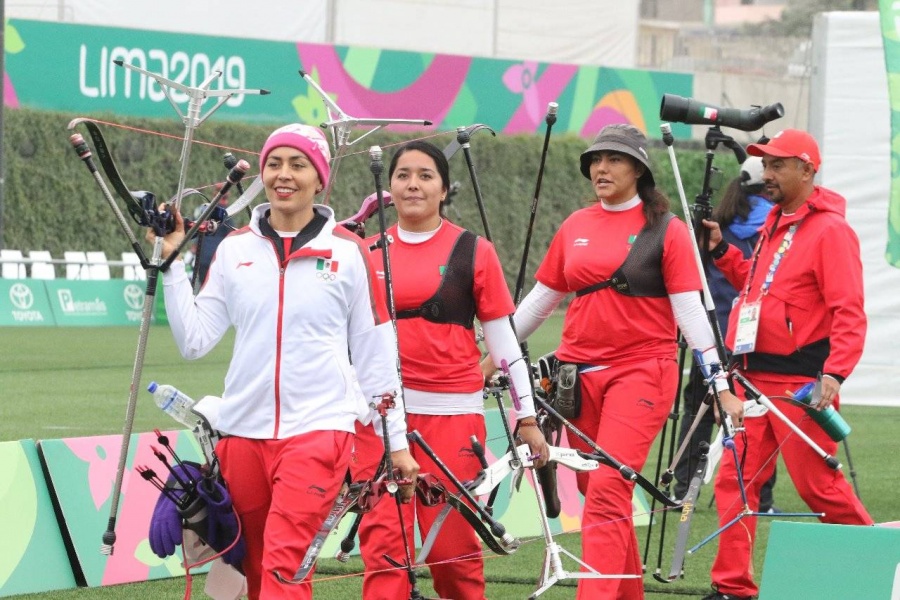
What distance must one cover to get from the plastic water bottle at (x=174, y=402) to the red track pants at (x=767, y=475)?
261 centimetres

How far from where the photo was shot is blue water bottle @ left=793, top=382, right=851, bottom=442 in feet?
22.5

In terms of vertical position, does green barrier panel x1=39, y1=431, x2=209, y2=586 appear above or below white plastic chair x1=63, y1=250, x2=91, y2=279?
above

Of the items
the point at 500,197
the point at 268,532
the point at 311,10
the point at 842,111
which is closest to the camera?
the point at 268,532

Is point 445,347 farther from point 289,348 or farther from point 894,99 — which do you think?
point 894,99

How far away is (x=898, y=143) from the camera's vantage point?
8.83m

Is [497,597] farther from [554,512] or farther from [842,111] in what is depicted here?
[842,111]

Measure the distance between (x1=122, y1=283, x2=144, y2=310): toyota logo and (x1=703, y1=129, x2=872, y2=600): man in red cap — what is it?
54.3 feet

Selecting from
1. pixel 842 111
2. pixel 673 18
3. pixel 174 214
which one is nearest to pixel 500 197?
pixel 842 111

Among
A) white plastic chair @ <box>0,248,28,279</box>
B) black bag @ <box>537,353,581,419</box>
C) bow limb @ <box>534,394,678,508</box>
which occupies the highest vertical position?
black bag @ <box>537,353,581,419</box>

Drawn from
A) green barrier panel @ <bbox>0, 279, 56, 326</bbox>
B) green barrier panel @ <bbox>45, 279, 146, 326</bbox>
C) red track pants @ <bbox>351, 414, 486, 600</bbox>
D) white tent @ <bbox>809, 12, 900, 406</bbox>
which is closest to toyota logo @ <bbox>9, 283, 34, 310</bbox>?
green barrier panel @ <bbox>0, 279, 56, 326</bbox>

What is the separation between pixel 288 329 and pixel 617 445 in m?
1.84

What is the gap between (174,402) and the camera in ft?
16.9

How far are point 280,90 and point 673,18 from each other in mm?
54581

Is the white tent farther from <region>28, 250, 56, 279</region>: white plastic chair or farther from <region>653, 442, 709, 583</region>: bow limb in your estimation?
<region>28, 250, 56, 279</region>: white plastic chair
